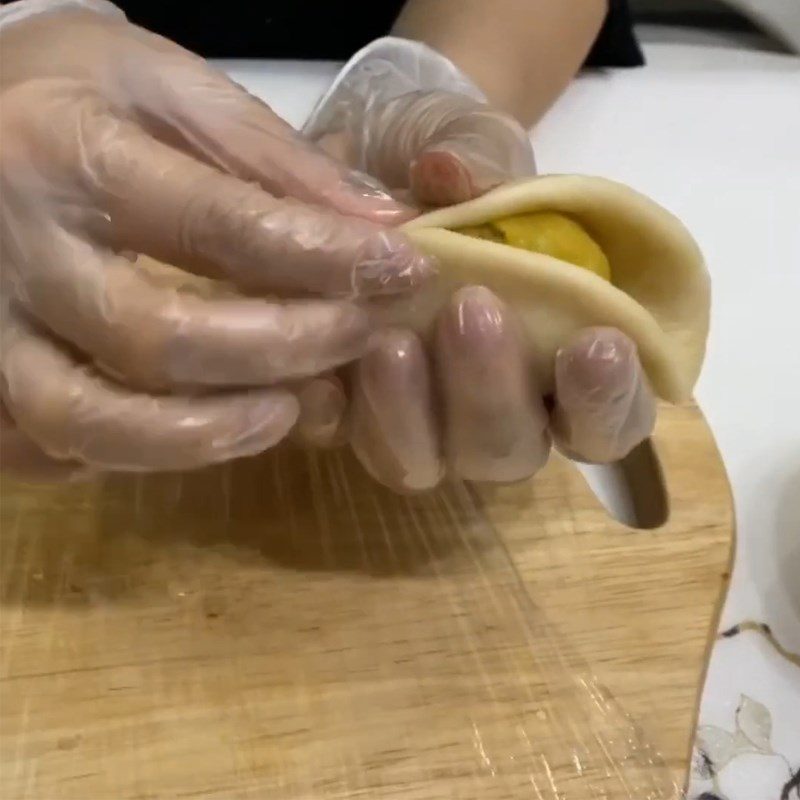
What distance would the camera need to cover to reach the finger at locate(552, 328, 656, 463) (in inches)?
20.8

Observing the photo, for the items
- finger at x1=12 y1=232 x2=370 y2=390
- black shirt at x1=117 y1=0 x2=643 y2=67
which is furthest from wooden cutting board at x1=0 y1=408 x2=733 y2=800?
black shirt at x1=117 y1=0 x2=643 y2=67

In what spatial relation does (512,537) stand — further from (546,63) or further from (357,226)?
(546,63)

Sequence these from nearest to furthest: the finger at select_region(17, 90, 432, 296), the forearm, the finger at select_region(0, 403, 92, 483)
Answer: the finger at select_region(17, 90, 432, 296)
the finger at select_region(0, 403, 92, 483)
the forearm

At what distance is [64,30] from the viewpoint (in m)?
0.64

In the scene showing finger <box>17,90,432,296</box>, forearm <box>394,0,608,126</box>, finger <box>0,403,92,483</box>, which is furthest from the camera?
forearm <box>394,0,608,126</box>

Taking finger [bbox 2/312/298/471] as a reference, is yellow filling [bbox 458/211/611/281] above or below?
above

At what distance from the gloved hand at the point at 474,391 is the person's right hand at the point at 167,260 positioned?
3cm

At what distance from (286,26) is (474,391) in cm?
77

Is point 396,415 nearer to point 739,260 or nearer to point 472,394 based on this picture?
point 472,394

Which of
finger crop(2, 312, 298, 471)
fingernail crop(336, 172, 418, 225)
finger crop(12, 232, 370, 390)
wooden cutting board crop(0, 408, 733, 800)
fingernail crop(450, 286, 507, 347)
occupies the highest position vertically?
fingernail crop(336, 172, 418, 225)

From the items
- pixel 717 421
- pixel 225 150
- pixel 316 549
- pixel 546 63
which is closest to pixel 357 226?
pixel 225 150

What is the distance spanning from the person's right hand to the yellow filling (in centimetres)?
6

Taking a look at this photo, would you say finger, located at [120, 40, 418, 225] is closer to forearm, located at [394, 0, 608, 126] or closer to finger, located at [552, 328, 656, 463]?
finger, located at [552, 328, 656, 463]

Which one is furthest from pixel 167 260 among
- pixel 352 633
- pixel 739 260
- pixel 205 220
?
pixel 739 260
